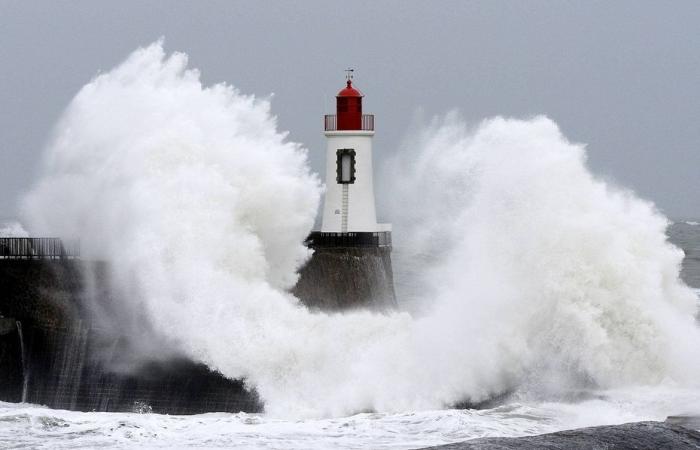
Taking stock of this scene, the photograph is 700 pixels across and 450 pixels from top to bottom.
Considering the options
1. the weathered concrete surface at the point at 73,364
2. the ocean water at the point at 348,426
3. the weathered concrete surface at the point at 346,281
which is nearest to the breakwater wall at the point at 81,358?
the weathered concrete surface at the point at 73,364

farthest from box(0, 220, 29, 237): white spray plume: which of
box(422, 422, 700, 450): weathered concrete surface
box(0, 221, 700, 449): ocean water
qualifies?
box(422, 422, 700, 450): weathered concrete surface

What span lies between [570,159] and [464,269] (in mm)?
2269

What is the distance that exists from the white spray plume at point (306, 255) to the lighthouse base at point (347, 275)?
394 millimetres

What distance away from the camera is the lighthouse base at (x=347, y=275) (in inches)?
856

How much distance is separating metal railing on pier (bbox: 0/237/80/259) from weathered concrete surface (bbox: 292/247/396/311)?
3417mm

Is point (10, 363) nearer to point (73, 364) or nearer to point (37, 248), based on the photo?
point (73, 364)

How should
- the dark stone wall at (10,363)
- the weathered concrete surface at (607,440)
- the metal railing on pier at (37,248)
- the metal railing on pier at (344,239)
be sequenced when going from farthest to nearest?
1. the metal railing on pier at (344,239)
2. the metal railing on pier at (37,248)
3. the dark stone wall at (10,363)
4. the weathered concrete surface at (607,440)

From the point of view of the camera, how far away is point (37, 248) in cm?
2114

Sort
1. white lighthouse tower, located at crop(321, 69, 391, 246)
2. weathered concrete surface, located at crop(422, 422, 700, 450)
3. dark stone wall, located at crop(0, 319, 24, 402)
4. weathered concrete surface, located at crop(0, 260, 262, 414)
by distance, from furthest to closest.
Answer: white lighthouse tower, located at crop(321, 69, 391, 246) → dark stone wall, located at crop(0, 319, 24, 402) → weathered concrete surface, located at crop(0, 260, 262, 414) → weathered concrete surface, located at crop(422, 422, 700, 450)

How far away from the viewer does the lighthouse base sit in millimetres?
21750

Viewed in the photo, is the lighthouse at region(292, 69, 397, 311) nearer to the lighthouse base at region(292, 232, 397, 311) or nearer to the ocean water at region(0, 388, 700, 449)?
the lighthouse base at region(292, 232, 397, 311)

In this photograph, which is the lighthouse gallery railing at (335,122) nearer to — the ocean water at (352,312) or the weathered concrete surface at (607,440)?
the ocean water at (352,312)

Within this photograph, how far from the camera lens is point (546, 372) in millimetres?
17984

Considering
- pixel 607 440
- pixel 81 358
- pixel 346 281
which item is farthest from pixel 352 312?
pixel 607 440
